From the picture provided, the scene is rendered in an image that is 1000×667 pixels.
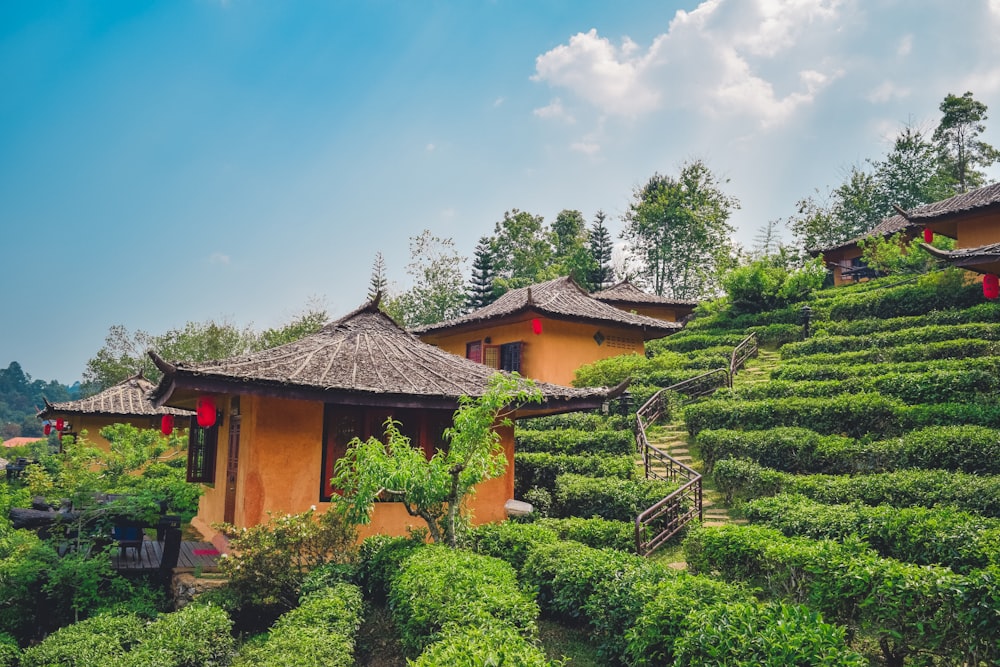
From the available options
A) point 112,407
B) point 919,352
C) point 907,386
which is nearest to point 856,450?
point 907,386

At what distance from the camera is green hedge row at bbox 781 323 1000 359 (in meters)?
17.6

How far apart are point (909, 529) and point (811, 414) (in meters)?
7.18

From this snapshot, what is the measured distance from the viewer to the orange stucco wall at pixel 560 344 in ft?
72.9

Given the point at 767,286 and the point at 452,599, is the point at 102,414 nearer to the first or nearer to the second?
the point at 452,599

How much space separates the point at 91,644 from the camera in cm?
676

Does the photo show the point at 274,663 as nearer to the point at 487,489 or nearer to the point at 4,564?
the point at 4,564

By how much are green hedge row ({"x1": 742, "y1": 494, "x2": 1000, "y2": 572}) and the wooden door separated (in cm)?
832

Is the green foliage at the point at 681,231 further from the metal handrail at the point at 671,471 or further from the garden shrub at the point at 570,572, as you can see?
the garden shrub at the point at 570,572

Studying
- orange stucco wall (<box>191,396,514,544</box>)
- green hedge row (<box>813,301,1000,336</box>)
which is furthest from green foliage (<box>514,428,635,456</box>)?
green hedge row (<box>813,301,1000,336</box>)

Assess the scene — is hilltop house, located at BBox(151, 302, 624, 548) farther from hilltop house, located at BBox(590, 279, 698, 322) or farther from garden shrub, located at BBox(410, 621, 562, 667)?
hilltop house, located at BBox(590, 279, 698, 322)

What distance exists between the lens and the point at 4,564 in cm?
855

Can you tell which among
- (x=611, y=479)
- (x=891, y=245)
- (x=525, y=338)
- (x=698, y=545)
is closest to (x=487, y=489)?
(x=611, y=479)

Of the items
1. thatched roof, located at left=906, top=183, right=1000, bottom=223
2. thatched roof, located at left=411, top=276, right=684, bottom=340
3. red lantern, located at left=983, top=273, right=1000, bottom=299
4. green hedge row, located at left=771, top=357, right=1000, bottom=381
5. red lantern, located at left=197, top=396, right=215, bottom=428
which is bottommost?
red lantern, located at left=197, top=396, right=215, bottom=428

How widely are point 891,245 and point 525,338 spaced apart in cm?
1759
